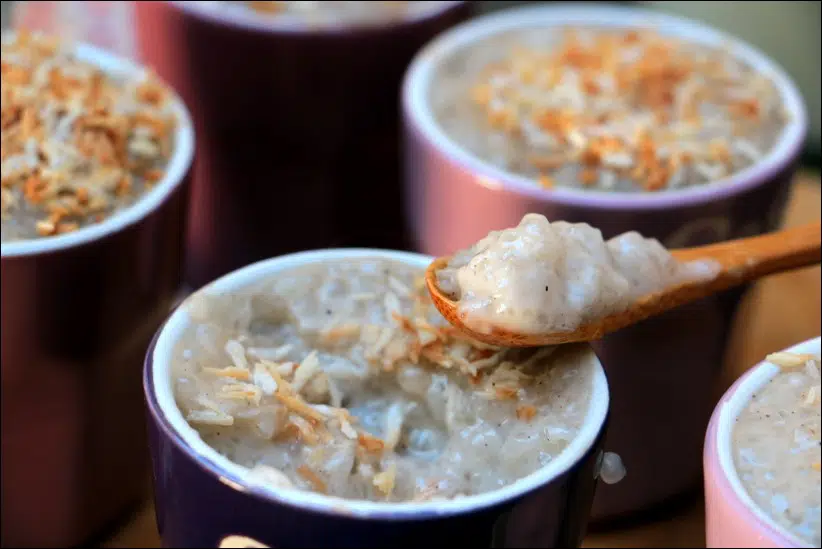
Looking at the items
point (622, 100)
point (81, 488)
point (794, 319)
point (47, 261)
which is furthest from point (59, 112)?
point (794, 319)

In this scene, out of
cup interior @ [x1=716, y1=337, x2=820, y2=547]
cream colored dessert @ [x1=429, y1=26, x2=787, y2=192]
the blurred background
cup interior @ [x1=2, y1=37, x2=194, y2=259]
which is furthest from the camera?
the blurred background

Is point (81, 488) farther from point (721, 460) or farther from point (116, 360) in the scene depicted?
point (721, 460)

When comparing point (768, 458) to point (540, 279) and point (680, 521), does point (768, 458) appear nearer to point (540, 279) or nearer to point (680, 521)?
Result: point (540, 279)

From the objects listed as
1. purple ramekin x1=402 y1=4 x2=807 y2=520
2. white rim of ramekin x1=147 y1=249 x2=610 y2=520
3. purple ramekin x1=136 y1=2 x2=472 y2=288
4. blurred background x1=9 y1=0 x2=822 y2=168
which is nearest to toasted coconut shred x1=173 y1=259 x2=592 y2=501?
white rim of ramekin x1=147 y1=249 x2=610 y2=520

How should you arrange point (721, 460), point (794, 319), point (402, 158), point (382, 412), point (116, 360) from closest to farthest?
point (721, 460) → point (382, 412) → point (116, 360) → point (402, 158) → point (794, 319)

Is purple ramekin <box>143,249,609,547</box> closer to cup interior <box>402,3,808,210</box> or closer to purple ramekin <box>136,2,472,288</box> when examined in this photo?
cup interior <box>402,3,808,210</box>
